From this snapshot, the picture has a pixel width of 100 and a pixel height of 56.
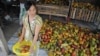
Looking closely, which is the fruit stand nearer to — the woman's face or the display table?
the display table

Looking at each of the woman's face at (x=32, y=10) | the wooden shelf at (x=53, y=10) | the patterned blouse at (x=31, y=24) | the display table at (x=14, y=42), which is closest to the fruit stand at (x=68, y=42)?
the display table at (x=14, y=42)

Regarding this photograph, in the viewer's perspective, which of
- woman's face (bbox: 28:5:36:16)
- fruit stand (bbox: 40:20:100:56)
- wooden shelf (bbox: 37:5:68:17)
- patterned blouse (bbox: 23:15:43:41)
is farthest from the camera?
wooden shelf (bbox: 37:5:68:17)

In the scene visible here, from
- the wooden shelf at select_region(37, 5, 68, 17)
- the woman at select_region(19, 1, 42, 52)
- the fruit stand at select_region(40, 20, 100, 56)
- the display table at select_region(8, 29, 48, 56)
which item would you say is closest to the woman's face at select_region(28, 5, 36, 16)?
the woman at select_region(19, 1, 42, 52)

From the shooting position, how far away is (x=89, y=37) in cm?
435

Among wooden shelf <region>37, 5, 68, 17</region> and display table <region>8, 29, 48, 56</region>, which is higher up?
wooden shelf <region>37, 5, 68, 17</region>

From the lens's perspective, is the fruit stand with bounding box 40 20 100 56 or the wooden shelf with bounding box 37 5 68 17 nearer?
the fruit stand with bounding box 40 20 100 56

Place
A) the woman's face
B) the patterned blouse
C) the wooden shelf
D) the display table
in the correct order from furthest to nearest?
the wooden shelf
the display table
the patterned blouse
the woman's face

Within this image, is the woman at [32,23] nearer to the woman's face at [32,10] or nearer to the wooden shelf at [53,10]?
the woman's face at [32,10]

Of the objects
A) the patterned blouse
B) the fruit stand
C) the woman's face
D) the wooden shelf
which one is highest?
the woman's face

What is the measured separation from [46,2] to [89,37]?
219 cm

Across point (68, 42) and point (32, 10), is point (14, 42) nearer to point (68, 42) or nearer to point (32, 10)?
point (68, 42)

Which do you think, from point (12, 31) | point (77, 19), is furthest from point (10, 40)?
point (77, 19)

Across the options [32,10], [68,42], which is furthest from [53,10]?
[32,10]

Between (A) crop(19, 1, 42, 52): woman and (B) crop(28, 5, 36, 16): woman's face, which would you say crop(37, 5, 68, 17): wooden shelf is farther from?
(B) crop(28, 5, 36, 16): woman's face
